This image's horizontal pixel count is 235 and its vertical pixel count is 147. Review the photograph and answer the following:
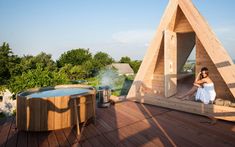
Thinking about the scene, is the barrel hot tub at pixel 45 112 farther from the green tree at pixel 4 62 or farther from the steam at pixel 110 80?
the green tree at pixel 4 62

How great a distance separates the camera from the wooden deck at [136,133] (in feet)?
8.19

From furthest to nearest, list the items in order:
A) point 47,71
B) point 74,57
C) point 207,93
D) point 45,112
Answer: point 74,57 < point 47,71 < point 207,93 < point 45,112

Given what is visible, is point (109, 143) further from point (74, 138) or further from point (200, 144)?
point (200, 144)

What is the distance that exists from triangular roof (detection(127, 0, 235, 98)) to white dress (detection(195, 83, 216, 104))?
1.22 ft

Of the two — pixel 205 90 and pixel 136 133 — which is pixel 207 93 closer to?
pixel 205 90

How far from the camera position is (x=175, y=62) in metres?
5.06

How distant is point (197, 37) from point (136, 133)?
373 cm

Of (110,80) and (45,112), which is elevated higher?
(110,80)

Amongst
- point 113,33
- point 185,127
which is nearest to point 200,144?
point 185,127

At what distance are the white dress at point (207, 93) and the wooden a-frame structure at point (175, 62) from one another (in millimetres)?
181

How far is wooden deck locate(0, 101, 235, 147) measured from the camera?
8.19ft

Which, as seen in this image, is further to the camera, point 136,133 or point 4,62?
point 4,62

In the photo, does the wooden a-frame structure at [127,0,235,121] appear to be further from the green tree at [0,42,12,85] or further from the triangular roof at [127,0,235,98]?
the green tree at [0,42,12,85]

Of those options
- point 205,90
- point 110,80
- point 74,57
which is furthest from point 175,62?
point 74,57
